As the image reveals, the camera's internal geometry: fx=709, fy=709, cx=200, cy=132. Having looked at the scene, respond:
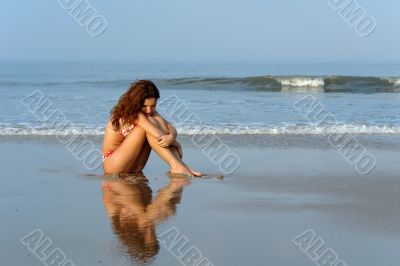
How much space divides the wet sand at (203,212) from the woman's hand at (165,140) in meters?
0.36

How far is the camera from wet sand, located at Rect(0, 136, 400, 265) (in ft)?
14.4

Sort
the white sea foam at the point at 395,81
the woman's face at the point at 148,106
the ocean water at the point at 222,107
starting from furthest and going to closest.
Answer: the white sea foam at the point at 395,81 < the ocean water at the point at 222,107 < the woman's face at the point at 148,106

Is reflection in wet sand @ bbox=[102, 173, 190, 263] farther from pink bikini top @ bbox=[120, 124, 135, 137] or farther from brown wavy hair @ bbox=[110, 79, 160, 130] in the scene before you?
brown wavy hair @ bbox=[110, 79, 160, 130]

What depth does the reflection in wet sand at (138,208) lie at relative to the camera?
4.46 metres

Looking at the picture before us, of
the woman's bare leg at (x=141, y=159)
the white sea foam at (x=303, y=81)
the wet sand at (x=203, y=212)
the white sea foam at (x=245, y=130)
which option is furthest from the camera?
the white sea foam at (x=303, y=81)

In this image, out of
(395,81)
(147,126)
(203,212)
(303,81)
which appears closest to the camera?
(203,212)

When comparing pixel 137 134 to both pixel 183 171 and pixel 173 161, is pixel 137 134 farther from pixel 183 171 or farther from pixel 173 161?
pixel 183 171

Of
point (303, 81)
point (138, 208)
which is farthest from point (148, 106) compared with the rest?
point (303, 81)

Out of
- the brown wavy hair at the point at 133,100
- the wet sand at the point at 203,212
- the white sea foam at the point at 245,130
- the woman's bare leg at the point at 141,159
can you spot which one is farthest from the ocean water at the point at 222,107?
the brown wavy hair at the point at 133,100

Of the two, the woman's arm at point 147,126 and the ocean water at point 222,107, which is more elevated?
the ocean water at point 222,107

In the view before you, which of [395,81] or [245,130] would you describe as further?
[395,81]

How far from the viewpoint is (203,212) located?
5566 millimetres

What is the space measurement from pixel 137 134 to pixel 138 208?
1.67 m

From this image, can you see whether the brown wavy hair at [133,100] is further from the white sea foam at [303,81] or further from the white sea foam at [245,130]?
the white sea foam at [303,81]
